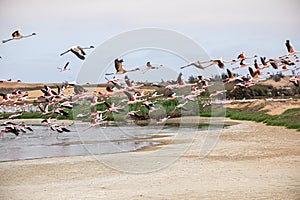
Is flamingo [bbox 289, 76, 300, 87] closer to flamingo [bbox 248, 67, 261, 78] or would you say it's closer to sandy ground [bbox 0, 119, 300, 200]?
flamingo [bbox 248, 67, 261, 78]

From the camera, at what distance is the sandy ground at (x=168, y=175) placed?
9.67 meters

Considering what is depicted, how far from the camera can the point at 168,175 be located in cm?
1163

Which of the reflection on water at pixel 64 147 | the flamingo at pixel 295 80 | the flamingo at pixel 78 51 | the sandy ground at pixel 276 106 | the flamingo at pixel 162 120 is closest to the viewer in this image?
the flamingo at pixel 78 51

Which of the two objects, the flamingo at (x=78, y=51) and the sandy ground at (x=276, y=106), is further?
the sandy ground at (x=276, y=106)

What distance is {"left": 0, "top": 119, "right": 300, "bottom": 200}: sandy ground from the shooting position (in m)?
9.67

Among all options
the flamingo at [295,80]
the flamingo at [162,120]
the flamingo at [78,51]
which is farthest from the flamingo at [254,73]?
the flamingo at [162,120]

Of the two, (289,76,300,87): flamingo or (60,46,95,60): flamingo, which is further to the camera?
(289,76,300,87): flamingo

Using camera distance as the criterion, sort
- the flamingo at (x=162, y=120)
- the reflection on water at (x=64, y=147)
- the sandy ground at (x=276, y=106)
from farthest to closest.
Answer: the flamingo at (x=162, y=120), the sandy ground at (x=276, y=106), the reflection on water at (x=64, y=147)

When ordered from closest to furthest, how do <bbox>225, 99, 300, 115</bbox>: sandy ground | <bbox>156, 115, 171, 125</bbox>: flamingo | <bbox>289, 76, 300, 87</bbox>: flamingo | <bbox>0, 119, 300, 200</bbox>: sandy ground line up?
1. <bbox>0, 119, 300, 200</bbox>: sandy ground
2. <bbox>289, 76, 300, 87</bbox>: flamingo
3. <bbox>225, 99, 300, 115</bbox>: sandy ground
4. <bbox>156, 115, 171, 125</bbox>: flamingo

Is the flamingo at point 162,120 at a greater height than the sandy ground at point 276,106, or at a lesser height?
lesser

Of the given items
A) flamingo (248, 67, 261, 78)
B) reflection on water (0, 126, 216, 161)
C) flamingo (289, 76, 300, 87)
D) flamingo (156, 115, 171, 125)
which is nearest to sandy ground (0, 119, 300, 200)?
reflection on water (0, 126, 216, 161)

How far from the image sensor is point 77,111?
1441 inches

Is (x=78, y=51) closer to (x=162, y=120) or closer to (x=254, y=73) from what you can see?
(x=254, y=73)

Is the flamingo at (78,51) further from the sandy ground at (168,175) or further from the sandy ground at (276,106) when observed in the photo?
the sandy ground at (276,106)
